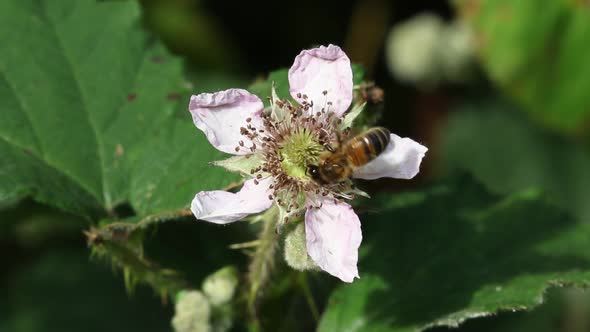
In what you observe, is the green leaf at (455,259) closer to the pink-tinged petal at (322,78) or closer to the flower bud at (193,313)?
the flower bud at (193,313)

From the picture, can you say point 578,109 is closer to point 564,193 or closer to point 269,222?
point 564,193

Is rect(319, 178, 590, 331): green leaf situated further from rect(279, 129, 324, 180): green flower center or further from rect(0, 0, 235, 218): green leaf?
rect(0, 0, 235, 218): green leaf

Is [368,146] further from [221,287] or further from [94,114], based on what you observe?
[94,114]

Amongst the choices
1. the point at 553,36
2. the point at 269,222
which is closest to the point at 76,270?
the point at 269,222

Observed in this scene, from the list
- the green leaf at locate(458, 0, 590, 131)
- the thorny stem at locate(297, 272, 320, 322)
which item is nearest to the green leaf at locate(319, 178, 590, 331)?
the thorny stem at locate(297, 272, 320, 322)

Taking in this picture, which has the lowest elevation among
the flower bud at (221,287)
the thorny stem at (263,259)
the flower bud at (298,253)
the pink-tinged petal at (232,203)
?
the flower bud at (221,287)

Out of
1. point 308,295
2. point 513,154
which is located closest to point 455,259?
point 308,295

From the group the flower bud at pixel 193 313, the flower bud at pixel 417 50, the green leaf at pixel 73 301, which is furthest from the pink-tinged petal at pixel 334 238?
the flower bud at pixel 417 50
